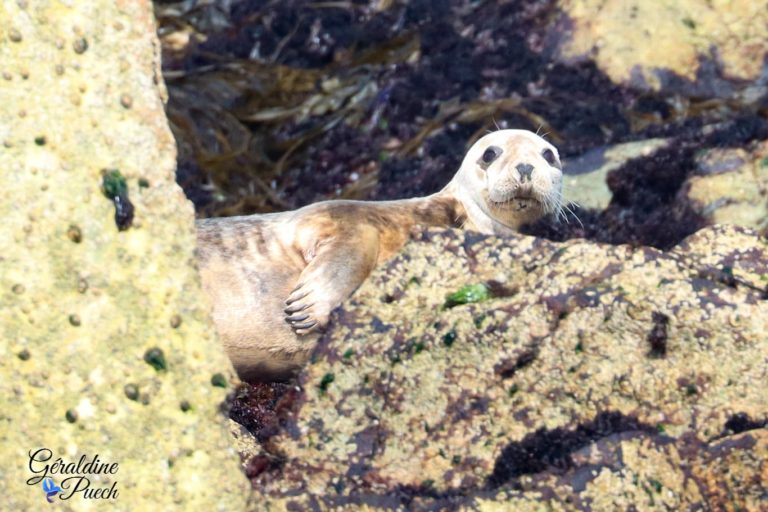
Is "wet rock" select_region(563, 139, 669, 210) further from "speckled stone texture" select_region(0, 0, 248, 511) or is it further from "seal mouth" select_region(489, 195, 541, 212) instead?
"speckled stone texture" select_region(0, 0, 248, 511)

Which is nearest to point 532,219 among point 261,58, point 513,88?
point 513,88

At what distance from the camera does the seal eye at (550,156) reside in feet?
19.3

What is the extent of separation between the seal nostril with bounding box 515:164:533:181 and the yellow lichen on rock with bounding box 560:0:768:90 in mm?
5304

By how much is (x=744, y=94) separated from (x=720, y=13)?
3.26 ft

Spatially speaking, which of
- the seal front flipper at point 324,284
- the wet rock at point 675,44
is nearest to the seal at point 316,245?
the seal front flipper at point 324,284

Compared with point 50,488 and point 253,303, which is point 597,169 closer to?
point 253,303

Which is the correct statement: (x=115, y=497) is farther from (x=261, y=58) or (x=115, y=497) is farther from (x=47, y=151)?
(x=261, y=58)

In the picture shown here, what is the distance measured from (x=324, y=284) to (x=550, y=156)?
1815 millimetres

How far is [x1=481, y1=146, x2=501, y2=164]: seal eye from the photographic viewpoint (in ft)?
18.9

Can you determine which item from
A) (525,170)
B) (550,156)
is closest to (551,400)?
(525,170)
